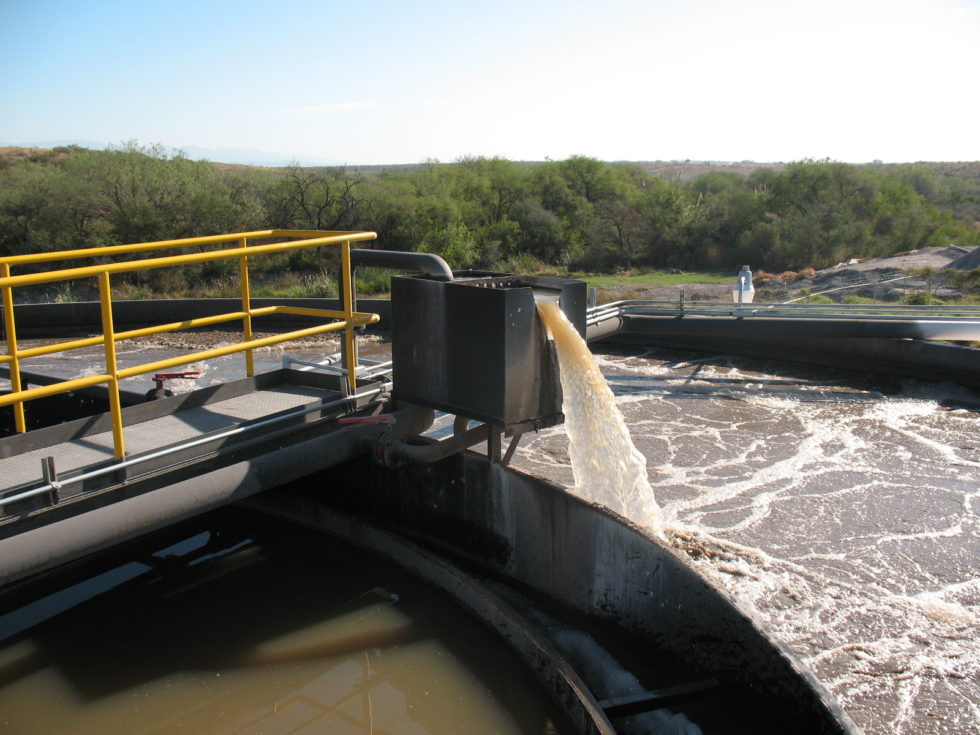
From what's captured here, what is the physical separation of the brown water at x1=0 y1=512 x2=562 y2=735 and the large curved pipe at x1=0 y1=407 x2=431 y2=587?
0.81 meters

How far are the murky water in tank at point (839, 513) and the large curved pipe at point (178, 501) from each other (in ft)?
4.51

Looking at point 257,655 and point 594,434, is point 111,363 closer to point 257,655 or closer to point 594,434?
point 257,655

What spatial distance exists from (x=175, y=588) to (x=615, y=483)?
9.46ft

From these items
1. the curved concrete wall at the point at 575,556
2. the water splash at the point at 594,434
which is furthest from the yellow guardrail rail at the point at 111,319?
the water splash at the point at 594,434

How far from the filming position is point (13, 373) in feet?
15.9

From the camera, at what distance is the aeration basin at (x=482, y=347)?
15.1 ft

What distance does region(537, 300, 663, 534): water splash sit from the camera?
472 centimetres

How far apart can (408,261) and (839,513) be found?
12.8 feet

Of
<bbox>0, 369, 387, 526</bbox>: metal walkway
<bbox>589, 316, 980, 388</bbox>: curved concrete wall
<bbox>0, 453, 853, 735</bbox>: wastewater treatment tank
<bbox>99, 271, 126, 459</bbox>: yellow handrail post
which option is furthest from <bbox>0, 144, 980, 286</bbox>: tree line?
<bbox>99, 271, 126, 459</bbox>: yellow handrail post

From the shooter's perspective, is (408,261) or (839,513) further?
(839,513)

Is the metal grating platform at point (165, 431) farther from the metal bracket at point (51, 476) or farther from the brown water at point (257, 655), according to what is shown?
the brown water at point (257, 655)

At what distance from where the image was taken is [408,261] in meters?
5.26

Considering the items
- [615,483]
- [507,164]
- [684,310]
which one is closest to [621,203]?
[507,164]

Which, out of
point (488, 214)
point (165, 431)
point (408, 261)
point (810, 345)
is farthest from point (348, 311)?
point (488, 214)
